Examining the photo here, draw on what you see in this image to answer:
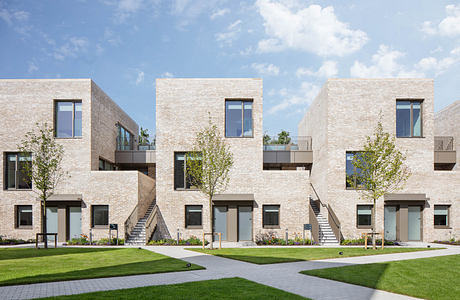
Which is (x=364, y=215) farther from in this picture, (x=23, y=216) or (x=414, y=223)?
(x=23, y=216)

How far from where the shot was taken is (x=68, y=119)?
23.1m

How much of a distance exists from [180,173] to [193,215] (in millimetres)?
2813

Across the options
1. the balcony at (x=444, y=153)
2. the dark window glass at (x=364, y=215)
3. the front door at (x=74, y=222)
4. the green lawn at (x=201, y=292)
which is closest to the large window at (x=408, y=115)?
the balcony at (x=444, y=153)

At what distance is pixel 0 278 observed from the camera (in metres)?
10.3

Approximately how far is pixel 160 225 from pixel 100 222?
3711mm

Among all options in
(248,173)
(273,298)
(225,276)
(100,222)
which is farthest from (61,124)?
(273,298)

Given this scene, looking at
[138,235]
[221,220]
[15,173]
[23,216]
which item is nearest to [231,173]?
[221,220]

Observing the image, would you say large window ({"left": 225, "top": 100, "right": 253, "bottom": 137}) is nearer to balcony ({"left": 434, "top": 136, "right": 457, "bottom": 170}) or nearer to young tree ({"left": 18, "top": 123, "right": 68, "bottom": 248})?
young tree ({"left": 18, "top": 123, "right": 68, "bottom": 248})

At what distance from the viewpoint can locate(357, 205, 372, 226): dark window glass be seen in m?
22.2

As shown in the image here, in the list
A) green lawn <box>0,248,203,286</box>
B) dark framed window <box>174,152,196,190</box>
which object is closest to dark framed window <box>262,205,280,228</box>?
dark framed window <box>174,152,196,190</box>

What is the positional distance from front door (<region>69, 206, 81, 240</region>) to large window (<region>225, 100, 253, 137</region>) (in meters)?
10.7

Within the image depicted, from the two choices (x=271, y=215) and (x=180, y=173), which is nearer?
(x=271, y=215)

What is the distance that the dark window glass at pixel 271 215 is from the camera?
2209 cm

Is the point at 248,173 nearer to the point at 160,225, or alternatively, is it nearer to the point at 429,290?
the point at 160,225
